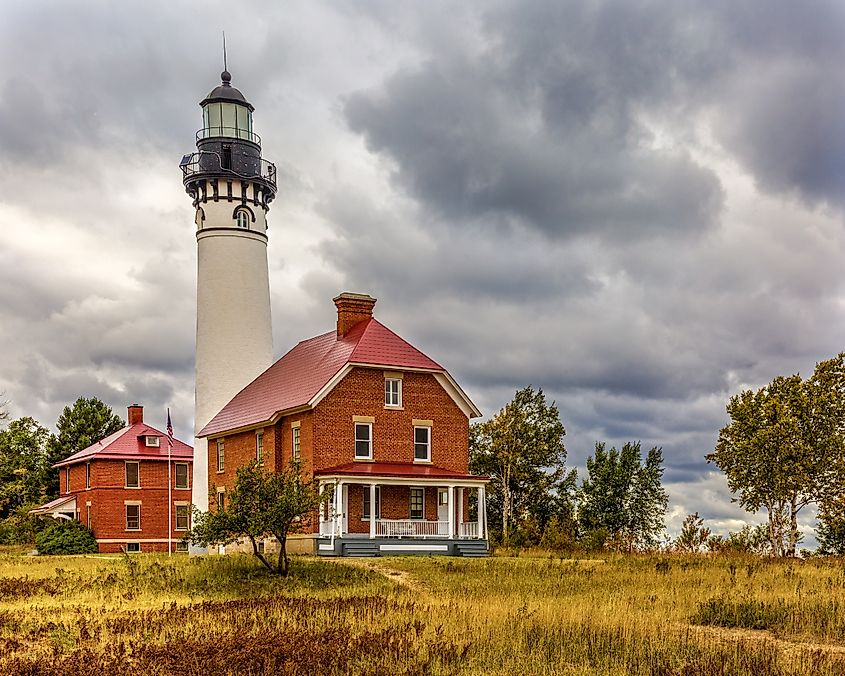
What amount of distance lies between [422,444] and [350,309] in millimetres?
6511

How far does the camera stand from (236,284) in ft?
167

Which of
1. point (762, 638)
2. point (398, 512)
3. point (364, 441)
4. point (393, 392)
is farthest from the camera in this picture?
point (393, 392)

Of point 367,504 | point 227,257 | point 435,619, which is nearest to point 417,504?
point 367,504

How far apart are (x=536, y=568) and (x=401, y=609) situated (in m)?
9.34

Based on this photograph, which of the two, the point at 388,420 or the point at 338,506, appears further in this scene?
the point at 388,420

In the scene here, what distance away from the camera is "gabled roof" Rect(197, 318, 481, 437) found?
41469mm

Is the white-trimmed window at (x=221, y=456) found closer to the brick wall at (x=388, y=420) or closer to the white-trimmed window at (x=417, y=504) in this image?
the brick wall at (x=388, y=420)

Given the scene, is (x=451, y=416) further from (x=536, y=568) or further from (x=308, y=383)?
(x=536, y=568)

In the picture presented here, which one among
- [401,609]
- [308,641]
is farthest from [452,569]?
[308,641]

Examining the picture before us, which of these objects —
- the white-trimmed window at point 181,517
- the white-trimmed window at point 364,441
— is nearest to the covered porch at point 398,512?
the white-trimmed window at point 364,441

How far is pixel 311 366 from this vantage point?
4441cm

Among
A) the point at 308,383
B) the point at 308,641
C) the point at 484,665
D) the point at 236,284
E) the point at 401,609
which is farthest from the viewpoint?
the point at 236,284

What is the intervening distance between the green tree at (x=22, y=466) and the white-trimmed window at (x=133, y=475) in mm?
5345

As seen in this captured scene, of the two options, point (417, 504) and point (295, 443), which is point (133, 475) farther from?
point (417, 504)
